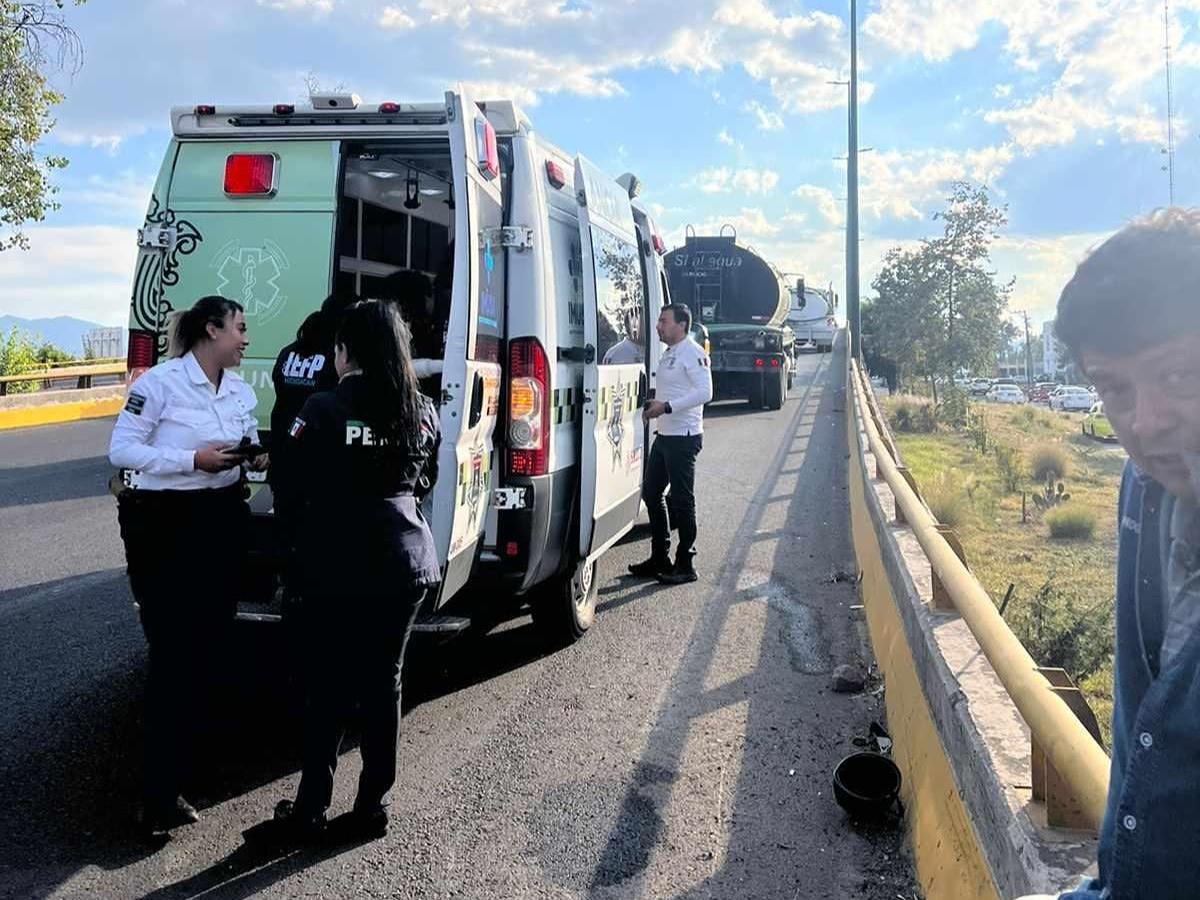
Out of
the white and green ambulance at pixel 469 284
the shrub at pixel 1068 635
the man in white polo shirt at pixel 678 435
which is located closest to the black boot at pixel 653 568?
the man in white polo shirt at pixel 678 435

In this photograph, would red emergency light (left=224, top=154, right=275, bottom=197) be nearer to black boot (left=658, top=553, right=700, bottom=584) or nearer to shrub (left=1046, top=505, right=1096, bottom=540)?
black boot (left=658, top=553, right=700, bottom=584)

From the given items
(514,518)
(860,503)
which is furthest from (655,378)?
(514,518)

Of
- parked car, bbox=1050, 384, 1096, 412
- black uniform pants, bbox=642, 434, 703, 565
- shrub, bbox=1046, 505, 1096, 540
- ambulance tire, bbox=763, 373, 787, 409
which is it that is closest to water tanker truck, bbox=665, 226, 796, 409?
ambulance tire, bbox=763, 373, 787, 409

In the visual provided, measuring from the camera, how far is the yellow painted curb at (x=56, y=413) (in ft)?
52.3

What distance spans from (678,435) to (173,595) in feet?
13.5

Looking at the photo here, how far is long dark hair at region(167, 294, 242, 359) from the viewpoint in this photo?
376 cm

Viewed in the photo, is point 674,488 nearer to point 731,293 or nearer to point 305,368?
point 305,368

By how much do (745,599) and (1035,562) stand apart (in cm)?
315

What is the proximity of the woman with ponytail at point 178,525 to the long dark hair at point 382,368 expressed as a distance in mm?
652

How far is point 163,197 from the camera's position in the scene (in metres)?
4.78

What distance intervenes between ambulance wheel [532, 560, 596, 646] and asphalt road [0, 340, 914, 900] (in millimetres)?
108

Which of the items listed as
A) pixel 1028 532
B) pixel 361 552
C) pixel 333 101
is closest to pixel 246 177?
pixel 333 101

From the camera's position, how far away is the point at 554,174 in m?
4.97

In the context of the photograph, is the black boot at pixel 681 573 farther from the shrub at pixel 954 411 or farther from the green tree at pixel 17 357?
the green tree at pixel 17 357
